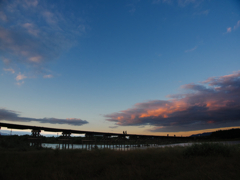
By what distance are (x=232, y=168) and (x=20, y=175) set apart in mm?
12893

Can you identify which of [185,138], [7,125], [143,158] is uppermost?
[7,125]

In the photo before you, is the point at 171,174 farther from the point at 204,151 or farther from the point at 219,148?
the point at 219,148

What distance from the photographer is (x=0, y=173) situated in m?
10.1

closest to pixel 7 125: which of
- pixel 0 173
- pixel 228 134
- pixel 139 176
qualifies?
pixel 0 173

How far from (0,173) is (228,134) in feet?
550

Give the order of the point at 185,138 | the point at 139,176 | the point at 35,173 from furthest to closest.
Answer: the point at 185,138 → the point at 35,173 → the point at 139,176

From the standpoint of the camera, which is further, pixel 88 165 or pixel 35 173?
pixel 88 165

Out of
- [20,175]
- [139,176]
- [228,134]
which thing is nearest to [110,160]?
[139,176]

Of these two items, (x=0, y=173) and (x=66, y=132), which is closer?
(x=0, y=173)

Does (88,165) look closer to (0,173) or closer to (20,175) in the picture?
(20,175)

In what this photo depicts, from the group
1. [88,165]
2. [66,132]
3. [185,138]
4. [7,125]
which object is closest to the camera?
[88,165]

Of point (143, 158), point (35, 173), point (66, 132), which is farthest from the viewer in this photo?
point (66, 132)

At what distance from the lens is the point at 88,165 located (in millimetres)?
12438

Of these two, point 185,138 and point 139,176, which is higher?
point 139,176
